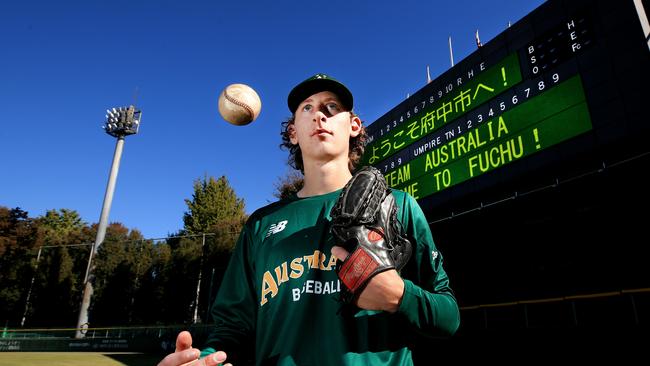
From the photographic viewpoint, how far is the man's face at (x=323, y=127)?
1.81m

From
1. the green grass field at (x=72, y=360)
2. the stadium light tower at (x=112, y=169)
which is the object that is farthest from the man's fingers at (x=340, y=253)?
the stadium light tower at (x=112, y=169)

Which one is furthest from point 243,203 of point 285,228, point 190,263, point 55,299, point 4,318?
point 285,228

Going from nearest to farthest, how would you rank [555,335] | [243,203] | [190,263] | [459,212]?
[459,212]
[555,335]
[190,263]
[243,203]

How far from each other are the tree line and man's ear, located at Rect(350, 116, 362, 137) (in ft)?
75.1

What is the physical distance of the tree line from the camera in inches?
1014

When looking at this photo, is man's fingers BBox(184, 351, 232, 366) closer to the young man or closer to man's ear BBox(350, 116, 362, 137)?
the young man

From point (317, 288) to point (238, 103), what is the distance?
2.08 m

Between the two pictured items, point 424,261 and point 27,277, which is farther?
point 27,277

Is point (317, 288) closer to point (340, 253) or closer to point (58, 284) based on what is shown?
point (340, 253)

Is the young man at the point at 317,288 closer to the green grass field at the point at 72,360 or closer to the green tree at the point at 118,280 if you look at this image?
the green grass field at the point at 72,360

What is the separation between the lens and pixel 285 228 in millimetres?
1678

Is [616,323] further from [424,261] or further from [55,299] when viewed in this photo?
[55,299]

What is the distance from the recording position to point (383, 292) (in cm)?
112

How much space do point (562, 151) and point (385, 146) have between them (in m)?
4.22
